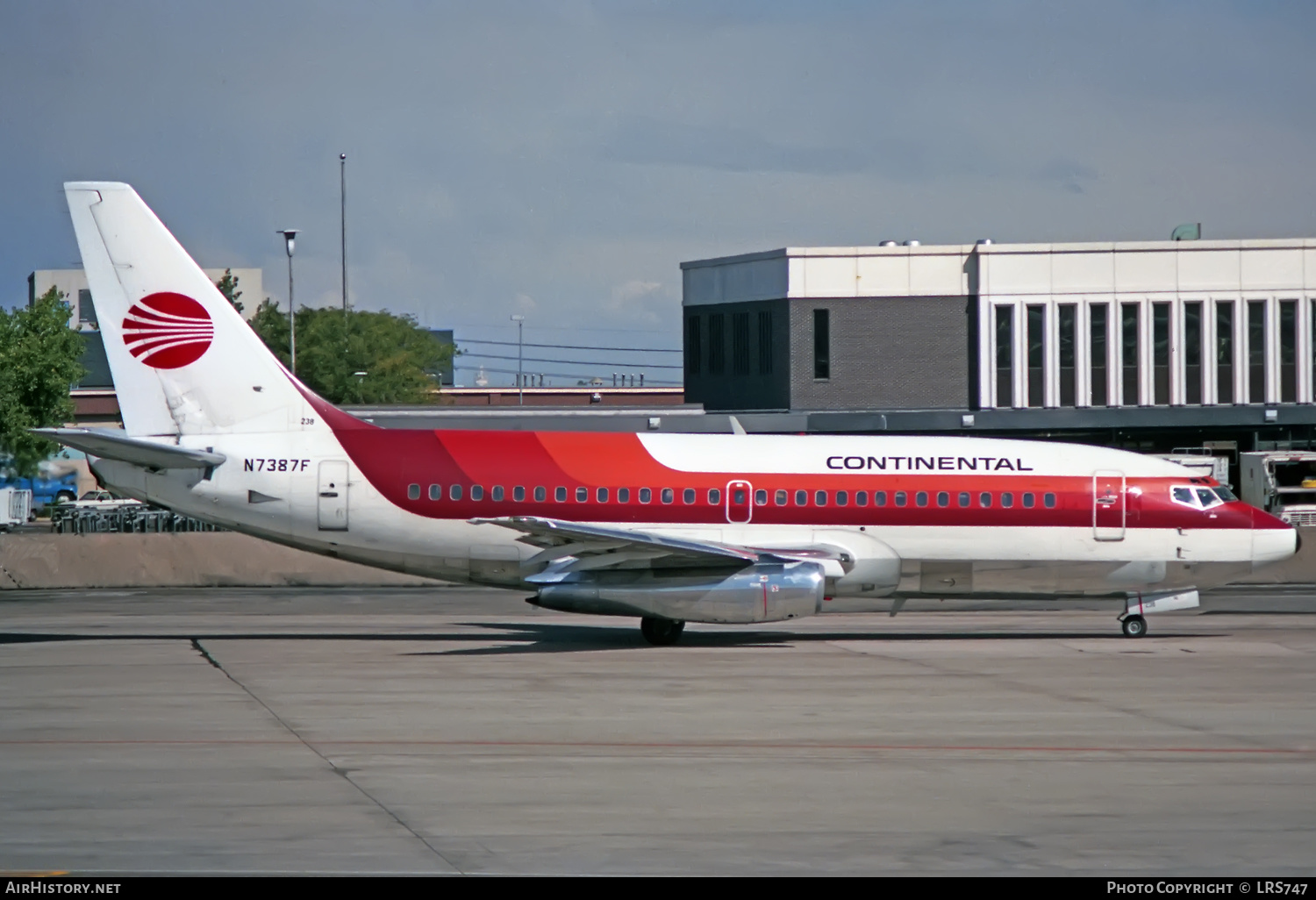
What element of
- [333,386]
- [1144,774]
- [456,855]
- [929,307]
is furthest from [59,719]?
[333,386]

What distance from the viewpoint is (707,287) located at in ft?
209

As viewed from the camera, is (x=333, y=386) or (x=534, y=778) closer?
(x=534, y=778)

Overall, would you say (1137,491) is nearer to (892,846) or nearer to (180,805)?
(892,846)

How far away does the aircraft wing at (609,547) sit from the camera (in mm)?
23438

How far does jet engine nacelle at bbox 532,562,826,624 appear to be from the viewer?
23.6m

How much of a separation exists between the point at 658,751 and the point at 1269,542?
47.5ft

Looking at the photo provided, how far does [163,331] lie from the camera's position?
25.6 m

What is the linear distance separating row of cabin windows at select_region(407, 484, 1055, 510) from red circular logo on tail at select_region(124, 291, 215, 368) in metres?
4.35

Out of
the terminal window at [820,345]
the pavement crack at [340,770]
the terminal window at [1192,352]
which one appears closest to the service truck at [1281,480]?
the terminal window at [1192,352]

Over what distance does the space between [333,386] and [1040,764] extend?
7766cm

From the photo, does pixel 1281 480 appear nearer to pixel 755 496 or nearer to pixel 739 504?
pixel 755 496

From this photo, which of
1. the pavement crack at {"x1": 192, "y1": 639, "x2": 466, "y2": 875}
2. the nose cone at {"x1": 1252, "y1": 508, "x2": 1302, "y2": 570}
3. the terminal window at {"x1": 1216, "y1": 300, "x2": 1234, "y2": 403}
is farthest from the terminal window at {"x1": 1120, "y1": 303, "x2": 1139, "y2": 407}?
the pavement crack at {"x1": 192, "y1": 639, "x2": 466, "y2": 875}

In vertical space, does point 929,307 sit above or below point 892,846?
above

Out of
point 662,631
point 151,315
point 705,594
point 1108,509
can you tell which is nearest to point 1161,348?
point 1108,509
